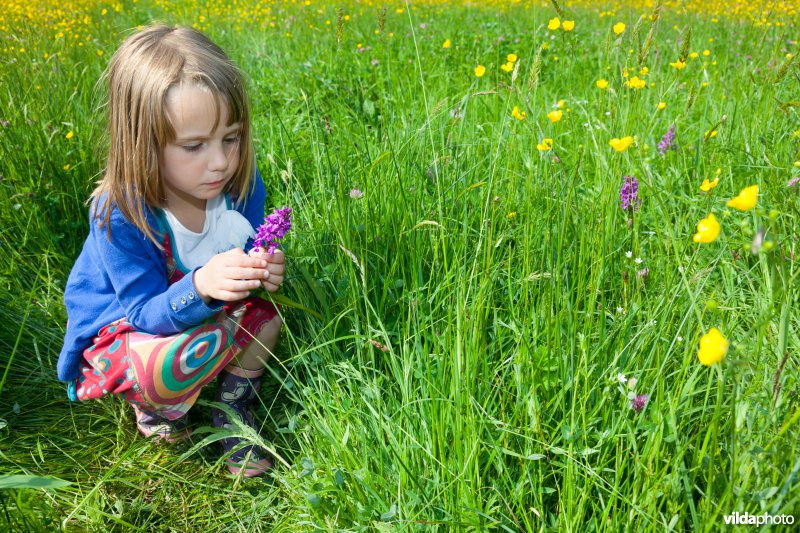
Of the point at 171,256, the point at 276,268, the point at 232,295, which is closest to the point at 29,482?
the point at 232,295

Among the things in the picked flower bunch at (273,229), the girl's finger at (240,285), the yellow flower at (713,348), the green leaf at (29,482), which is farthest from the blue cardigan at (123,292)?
the yellow flower at (713,348)

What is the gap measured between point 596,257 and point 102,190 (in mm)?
1311

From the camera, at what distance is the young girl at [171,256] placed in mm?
1538

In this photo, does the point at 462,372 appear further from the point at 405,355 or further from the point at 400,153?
the point at 400,153

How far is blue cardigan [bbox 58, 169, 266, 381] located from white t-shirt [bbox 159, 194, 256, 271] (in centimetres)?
4

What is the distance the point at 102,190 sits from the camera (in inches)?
65.5

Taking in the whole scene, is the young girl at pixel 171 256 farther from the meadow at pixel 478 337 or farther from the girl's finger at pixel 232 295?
the meadow at pixel 478 337

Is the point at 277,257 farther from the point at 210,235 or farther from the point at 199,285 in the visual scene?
the point at 210,235

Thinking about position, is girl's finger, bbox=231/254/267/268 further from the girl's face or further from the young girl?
the girl's face

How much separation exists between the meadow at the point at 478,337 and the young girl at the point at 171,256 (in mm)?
139

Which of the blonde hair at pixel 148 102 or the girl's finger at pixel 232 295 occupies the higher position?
the blonde hair at pixel 148 102

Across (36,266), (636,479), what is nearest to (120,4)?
(36,266)

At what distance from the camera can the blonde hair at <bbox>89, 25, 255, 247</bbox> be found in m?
1.54

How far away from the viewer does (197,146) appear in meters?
1.60
